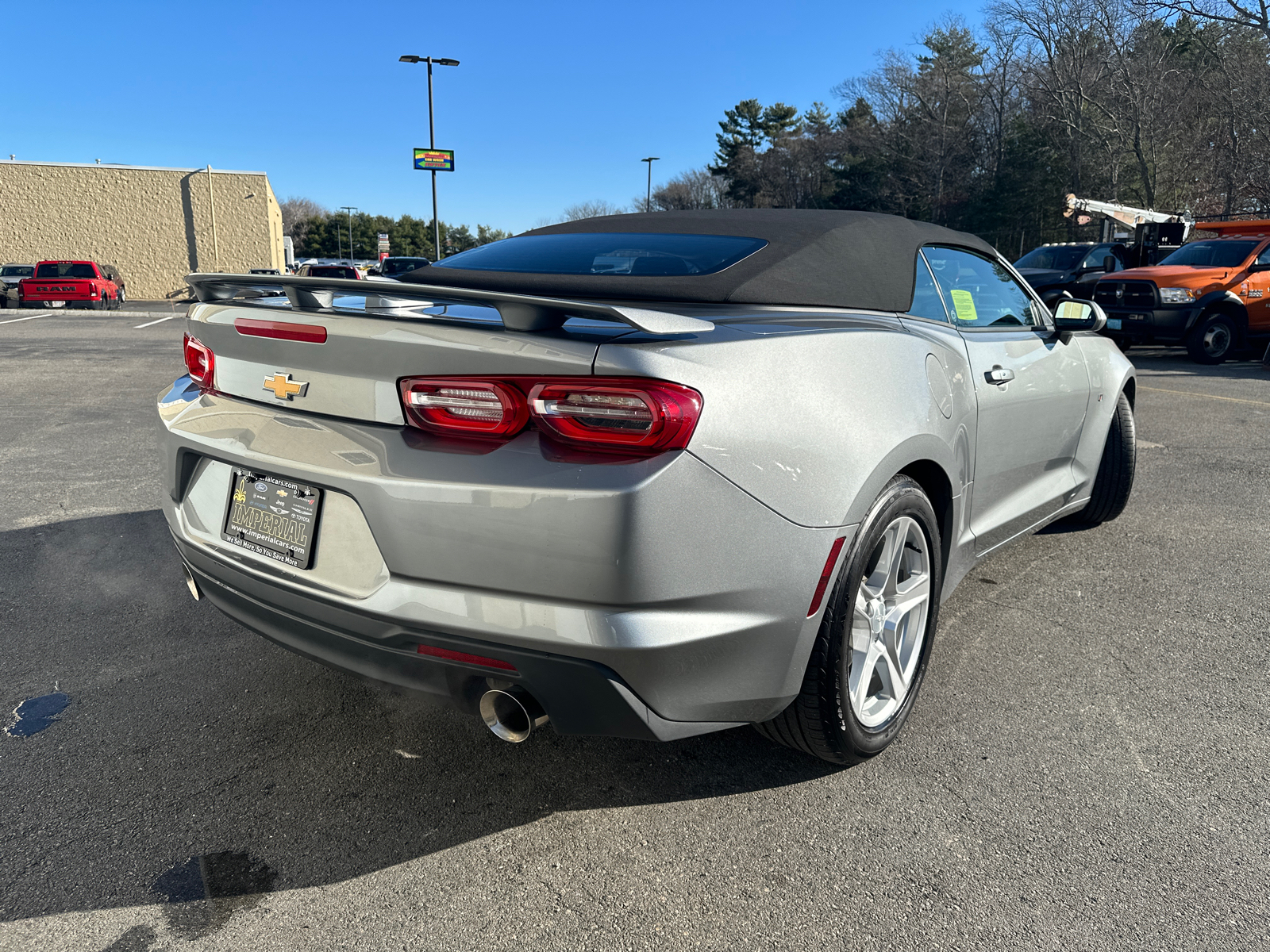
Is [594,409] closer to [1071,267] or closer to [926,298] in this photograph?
[926,298]

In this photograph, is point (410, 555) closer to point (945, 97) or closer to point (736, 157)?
point (945, 97)

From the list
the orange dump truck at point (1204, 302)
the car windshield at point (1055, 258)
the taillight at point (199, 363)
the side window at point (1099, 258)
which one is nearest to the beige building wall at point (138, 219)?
the car windshield at point (1055, 258)

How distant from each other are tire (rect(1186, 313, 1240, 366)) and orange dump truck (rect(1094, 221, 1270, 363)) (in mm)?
10

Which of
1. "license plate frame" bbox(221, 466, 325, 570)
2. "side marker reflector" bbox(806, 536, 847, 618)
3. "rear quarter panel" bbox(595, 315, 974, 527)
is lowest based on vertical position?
"side marker reflector" bbox(806, 536, 847, 618)

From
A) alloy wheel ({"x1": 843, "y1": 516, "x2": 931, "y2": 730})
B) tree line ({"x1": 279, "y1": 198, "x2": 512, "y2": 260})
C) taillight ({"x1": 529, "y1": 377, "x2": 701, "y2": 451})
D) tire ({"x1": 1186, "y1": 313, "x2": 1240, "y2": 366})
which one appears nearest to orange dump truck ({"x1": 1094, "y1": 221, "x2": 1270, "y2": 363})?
tire ({"x1": 1186, "y1": 313, "x2": 1240, "y2": 366})

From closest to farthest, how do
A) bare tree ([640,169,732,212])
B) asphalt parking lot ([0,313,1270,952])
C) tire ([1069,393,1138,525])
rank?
asphalt parking lot ([0,313,1270,952]) → tire ([1069,393,1138,525]) → bare tree ([640,169,732,212])

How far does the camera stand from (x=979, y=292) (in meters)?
3.40

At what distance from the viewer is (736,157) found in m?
72.9

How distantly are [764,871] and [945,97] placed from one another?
52227mm

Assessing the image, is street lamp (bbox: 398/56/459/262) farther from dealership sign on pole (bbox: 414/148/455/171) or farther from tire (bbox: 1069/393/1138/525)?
tire (bbox: 1069/393/1138/525)

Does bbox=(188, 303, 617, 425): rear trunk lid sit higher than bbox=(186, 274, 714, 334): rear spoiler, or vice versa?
bbox=(186, 274, 714, 334): rear spoiler

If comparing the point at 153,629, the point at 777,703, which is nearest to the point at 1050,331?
the point at 777,703

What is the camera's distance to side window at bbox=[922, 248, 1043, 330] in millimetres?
3181

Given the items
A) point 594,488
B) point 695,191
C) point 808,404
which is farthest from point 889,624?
point 695,191
